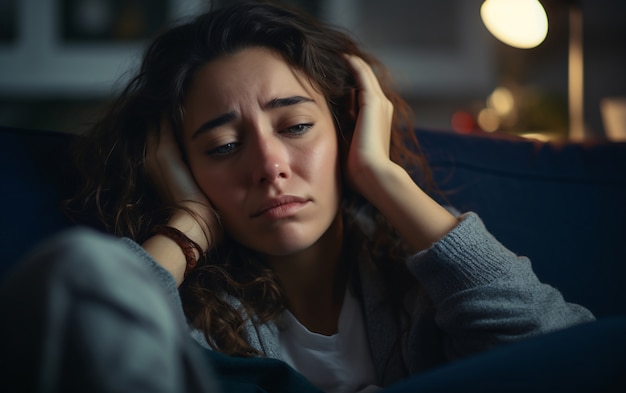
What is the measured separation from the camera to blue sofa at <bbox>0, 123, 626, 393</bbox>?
994 millimetres

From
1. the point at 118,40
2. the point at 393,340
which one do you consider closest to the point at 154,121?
the point at 393,340

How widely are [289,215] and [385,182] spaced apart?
0.19 meters

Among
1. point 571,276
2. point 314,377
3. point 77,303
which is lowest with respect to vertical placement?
point 314,377

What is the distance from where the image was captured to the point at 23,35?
2828mm

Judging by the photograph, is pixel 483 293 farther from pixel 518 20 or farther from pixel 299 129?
pixel 518 20

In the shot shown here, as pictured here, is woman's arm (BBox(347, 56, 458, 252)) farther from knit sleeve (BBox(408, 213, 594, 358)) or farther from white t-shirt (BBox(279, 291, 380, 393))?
white t-shirt (BBox(279, 291, 380, 393))

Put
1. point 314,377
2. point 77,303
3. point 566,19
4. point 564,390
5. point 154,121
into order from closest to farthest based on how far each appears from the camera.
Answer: point 77,303 < point 564,390 < point 314,377 < point 154,121 < point 566,19

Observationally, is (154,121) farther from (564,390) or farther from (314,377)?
(564,390)

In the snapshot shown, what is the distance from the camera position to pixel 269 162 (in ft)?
3.23

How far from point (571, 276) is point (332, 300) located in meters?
0.46

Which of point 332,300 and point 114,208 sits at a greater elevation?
point 114,208

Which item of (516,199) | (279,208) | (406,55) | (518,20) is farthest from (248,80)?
(406,55)

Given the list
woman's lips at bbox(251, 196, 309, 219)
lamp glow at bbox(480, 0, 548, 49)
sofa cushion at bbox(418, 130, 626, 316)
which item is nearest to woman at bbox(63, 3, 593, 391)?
woman's lips at bbox(251, 196, 309, 219)

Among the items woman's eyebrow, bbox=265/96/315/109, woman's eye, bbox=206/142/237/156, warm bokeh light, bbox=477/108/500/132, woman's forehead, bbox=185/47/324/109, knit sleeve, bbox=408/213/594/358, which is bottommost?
warm bokeh light, bbox=477/108/500/132
